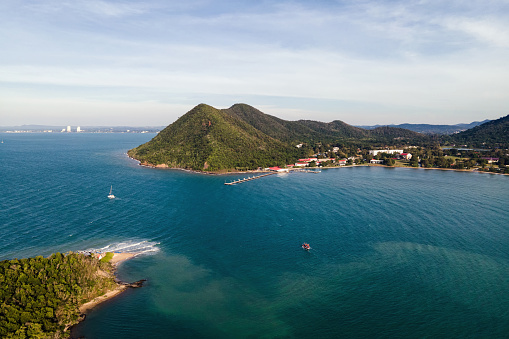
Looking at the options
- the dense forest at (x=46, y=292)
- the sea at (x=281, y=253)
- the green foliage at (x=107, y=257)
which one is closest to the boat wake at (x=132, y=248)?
the sea at (x=281, y=253)

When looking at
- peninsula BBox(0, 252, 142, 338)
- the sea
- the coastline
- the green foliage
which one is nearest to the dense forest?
peninsula BBox(0, 252, 142, 338)

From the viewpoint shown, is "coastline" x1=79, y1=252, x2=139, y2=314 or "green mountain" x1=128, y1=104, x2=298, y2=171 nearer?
"coastline" x1=79, y1=252, x2=139, y2=314

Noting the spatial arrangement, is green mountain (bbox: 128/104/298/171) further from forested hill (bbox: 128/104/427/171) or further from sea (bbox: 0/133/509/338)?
sea (bbox: 0/133/509/338)

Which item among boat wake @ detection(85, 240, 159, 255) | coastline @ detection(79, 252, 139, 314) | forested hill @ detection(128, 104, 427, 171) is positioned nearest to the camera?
coastline @ detection(79, 252, 139, 314)

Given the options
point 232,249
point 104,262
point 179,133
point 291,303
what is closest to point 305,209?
point 232,249

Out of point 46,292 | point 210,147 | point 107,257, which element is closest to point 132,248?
point 107,257

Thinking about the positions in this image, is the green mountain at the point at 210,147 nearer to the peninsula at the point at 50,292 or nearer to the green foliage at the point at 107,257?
the green foliage at the point at 107,257

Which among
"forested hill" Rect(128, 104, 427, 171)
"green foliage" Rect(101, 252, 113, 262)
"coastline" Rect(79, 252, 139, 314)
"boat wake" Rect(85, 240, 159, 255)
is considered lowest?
"coastline" Rect(79, 252, 139, 314)

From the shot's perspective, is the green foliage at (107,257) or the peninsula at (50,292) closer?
the peninsula at (50,292)
